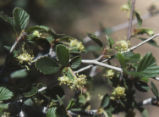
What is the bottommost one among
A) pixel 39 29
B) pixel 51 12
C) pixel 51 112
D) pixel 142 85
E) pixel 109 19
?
pixel 51 112

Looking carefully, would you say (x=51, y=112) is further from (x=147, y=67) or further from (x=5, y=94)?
(x=147, y=67)

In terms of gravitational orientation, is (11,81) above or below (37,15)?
below

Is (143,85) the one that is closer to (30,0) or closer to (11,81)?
(11,81)

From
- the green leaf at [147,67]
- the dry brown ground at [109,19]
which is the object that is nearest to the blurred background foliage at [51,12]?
the dry brown ground at [109,19]

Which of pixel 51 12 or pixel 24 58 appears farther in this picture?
pixel 51 12

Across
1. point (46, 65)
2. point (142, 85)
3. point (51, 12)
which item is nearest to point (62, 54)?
point (46, 65)

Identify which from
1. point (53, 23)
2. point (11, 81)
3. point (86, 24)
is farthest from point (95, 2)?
point (11, 81)

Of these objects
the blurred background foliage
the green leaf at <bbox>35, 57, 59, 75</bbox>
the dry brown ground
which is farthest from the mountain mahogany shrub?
the dry brown ground

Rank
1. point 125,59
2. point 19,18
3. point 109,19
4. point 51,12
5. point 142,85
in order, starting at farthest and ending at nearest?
point 109,19, point 51,12, point 142,85, point 19,18, point 125,59
